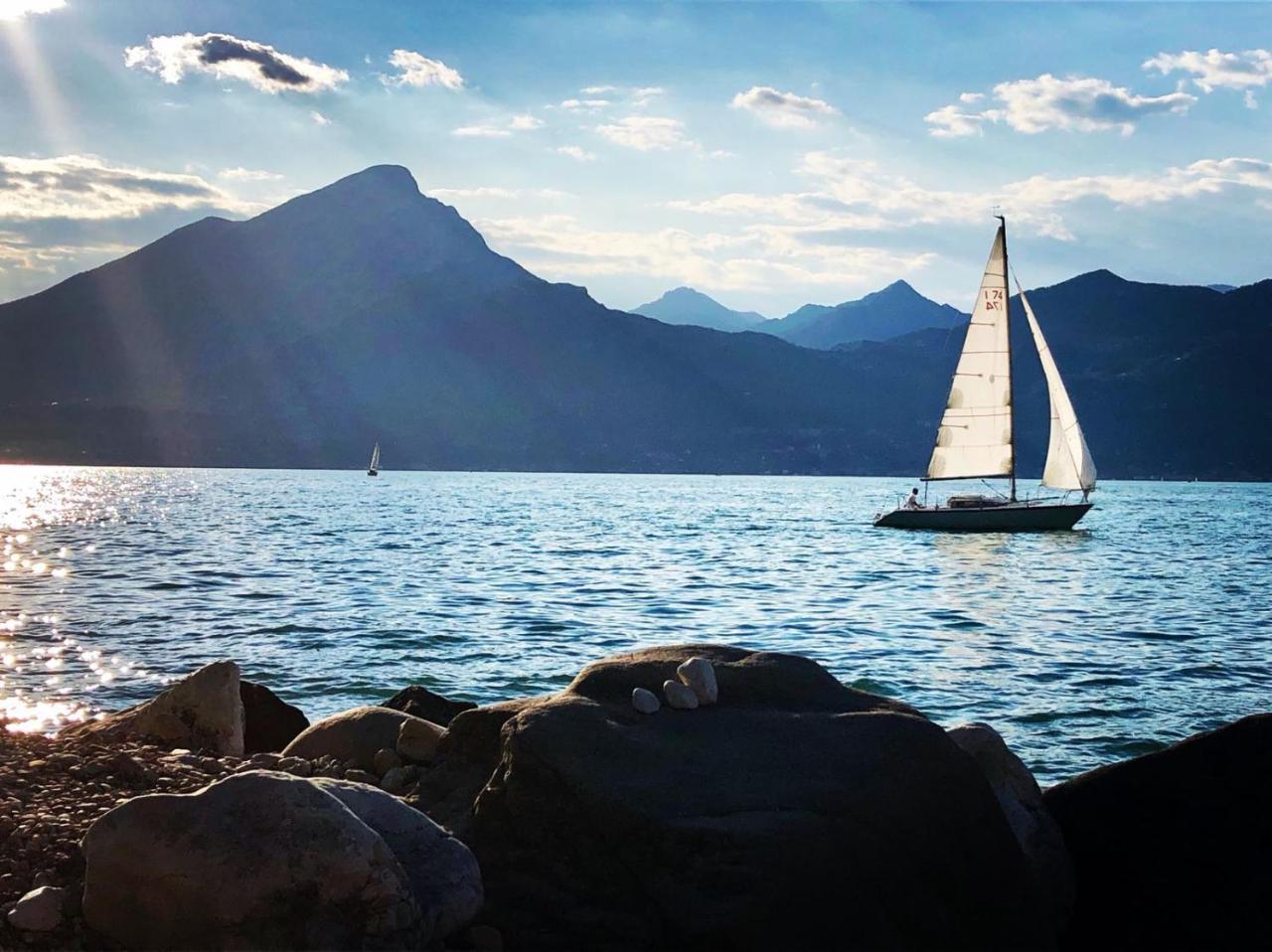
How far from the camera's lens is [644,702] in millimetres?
7113

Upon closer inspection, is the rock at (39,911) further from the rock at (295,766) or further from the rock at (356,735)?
the rock at (356,735)

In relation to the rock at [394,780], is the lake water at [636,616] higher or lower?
lower

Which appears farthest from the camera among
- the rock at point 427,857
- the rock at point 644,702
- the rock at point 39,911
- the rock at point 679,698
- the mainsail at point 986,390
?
the mainsail at point 986,390

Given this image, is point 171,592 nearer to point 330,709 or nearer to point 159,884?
point 330,709

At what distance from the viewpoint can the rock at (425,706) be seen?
10.6 meters

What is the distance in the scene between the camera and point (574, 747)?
6.48 metres

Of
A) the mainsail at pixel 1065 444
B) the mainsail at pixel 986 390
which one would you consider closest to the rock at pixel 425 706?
the mainsail at pixel 986 390

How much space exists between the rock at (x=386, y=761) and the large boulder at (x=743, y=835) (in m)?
1.96

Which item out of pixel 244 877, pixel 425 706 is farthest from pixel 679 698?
pixel 425 706

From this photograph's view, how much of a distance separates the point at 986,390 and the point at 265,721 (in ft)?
193

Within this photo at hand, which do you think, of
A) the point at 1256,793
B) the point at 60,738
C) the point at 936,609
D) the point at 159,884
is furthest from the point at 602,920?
the point at 936,609

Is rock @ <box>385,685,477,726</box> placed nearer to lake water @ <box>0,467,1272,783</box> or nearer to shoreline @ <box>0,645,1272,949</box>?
shoreline @ <box>0,645,1272,949</box>

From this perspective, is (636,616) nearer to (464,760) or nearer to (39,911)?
(464,760)

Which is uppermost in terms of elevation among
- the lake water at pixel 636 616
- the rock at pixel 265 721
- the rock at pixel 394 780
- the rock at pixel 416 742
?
the rock at pixel 416 742
